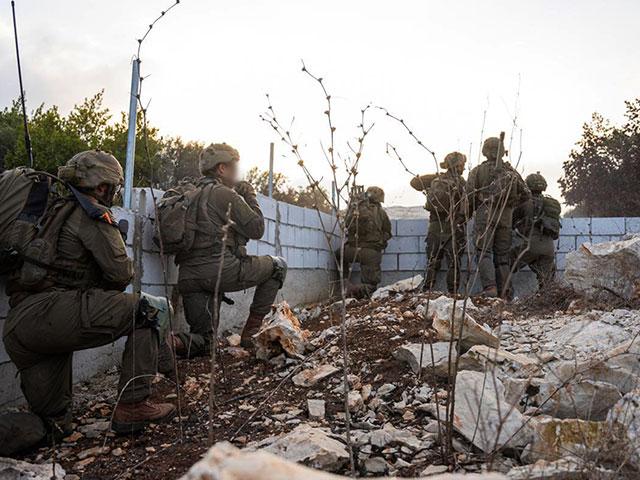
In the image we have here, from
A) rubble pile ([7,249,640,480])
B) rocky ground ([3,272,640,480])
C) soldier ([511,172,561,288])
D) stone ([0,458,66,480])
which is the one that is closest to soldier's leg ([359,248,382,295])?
soldier ([511,172,561,288])

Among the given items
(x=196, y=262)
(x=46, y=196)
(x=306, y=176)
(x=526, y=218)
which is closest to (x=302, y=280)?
(x=526, y=218)

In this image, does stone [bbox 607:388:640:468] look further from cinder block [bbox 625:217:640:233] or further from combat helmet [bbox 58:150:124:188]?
cinder block [bbox 625:217:640:233]

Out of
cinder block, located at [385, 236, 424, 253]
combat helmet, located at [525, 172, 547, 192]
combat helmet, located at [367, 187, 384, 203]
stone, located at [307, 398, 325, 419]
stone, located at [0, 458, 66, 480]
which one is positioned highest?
combat helmet, located at [525, 172, 547, 192]

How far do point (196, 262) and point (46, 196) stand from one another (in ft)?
5.39

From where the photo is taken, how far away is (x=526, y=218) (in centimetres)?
755

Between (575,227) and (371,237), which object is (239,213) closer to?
(371,237)

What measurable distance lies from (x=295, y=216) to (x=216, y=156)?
113 inches

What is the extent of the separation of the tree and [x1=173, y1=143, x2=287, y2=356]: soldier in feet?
40.0

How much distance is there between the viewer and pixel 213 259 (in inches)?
177

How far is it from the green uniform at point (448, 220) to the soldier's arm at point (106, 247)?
1404 mm

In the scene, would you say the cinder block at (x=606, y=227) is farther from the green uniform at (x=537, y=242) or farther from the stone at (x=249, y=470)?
the stone at (x=249, y=470)

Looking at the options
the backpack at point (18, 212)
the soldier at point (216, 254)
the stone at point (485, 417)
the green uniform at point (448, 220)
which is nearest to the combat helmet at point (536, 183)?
the green uniform at point (448, 220)

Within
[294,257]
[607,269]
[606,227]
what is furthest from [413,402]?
[606,227]

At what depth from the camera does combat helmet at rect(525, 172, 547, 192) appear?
7809 millimetres
